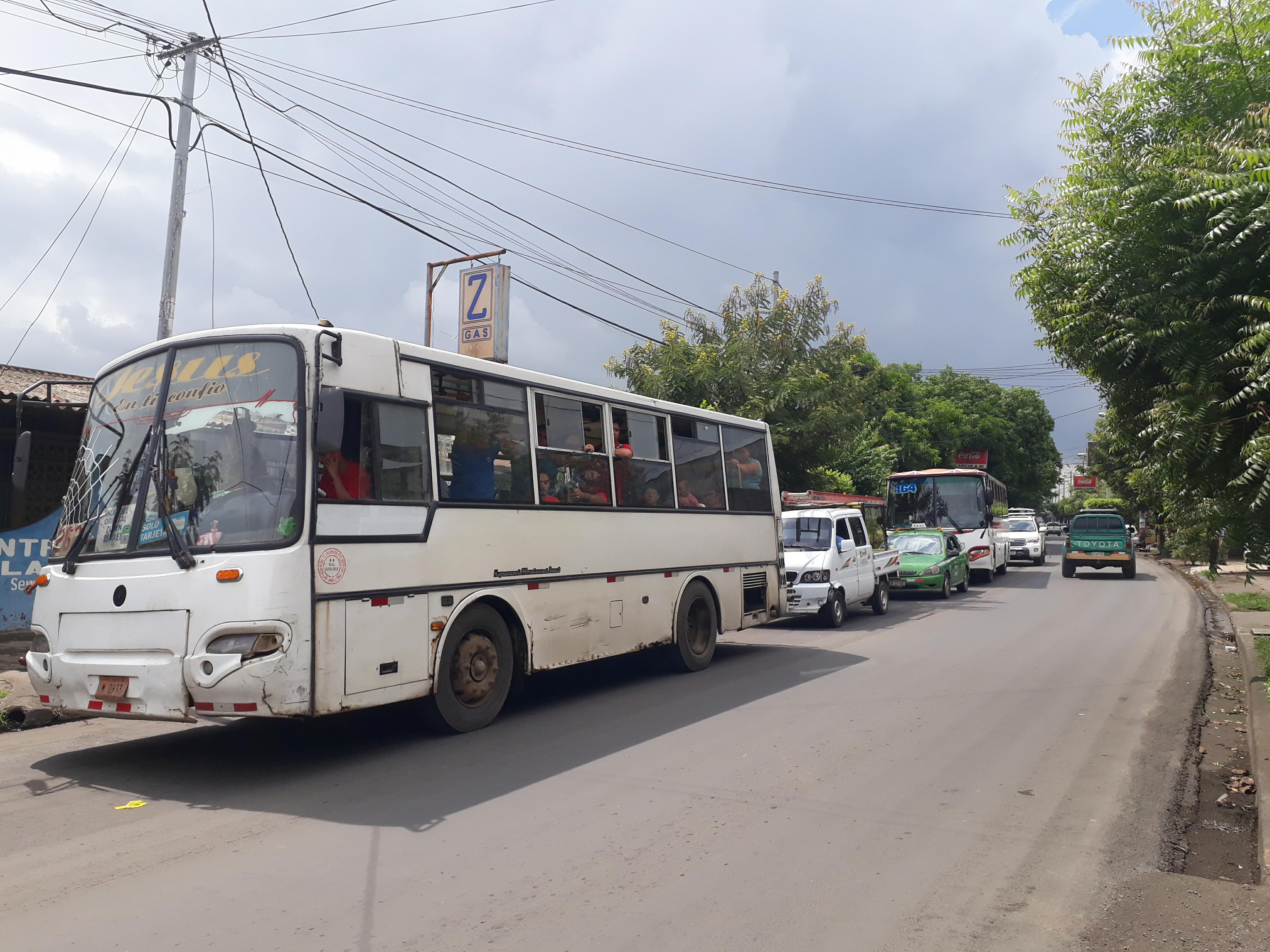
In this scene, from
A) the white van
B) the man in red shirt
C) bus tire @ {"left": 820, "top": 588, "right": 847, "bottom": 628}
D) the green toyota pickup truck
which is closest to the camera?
the man in red shirt

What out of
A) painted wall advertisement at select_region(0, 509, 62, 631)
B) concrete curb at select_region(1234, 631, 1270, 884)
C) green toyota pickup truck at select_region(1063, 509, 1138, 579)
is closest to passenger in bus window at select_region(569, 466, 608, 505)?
concrete curb at select_region(1234, 631, 1270, 884)

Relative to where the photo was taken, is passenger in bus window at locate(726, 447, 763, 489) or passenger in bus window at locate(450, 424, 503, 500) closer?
passenger in bus window at locate(450, 424, 503, 500)

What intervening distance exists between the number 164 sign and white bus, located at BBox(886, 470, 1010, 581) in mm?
15153

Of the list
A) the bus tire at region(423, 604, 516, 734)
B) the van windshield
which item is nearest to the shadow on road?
the bus tire at region(423, 604, 516, 734)

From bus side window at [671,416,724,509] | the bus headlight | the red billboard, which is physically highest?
the red billboard

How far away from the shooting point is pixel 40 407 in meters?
11.5

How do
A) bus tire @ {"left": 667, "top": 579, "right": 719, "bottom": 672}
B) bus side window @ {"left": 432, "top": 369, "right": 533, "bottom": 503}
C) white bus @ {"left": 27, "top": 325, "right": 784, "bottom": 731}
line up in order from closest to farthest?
white bus @ {"left": 27, "top": 325, "right": 784, "bottom": 731} < bus side window @ {"left": 432, "top": 369, "right": 533, "bottom": 503} < bus tire @ {"left": 667, "top": 579, "right": 719, "bottom": 672}

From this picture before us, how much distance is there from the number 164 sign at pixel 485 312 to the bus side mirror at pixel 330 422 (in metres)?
10.9

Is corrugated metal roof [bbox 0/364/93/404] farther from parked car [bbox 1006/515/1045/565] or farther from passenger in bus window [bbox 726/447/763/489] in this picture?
parked car [bbox 1006/515/1045/565]

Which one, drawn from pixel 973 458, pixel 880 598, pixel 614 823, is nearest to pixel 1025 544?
pixel 973 458

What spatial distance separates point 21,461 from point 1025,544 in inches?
1392

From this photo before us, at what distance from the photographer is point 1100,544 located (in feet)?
95.7

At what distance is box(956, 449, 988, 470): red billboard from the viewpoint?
176ft

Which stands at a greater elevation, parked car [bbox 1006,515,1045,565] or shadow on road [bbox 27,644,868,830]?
parked car [bbox 1006,515,1045,565]
